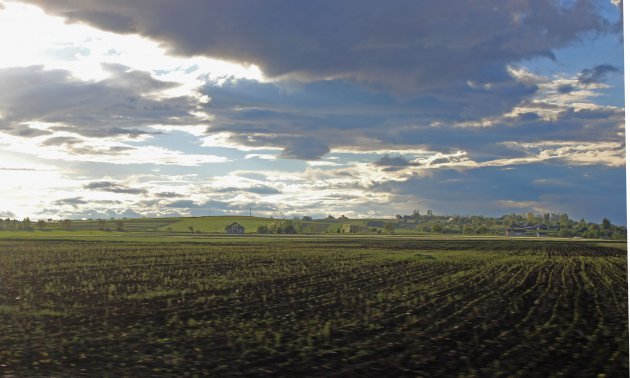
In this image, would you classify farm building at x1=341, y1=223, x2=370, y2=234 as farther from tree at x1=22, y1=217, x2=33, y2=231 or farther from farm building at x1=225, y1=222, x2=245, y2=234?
tree at x1=22, y1=217, x2=33, y2=231

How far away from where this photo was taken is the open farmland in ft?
59.1

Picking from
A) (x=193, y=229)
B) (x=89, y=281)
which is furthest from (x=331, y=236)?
(x=89, y=281)

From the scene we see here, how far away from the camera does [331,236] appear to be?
139625 mm

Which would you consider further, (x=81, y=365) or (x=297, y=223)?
(x=297, y=223)

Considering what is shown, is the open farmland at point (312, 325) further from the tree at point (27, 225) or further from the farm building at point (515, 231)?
the farm building at point (515, 231)

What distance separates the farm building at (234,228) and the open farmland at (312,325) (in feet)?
269

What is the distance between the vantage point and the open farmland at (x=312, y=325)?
1800 centimetres

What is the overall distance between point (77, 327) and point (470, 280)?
26.8m

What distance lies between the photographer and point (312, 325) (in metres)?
23.5

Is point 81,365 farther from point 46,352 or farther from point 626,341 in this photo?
point 626,341

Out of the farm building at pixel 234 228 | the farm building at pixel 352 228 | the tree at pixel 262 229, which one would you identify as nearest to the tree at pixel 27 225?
the farm building at pixel 234 228

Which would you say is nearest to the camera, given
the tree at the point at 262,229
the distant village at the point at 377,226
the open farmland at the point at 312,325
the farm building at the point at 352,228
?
the open farmland at the point at 312,325

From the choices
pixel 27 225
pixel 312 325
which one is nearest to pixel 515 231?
pixel 27 225

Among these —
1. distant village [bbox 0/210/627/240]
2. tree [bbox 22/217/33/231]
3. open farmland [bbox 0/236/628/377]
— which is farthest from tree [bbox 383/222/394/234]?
open farmland [bbox 0/236/628/377]
